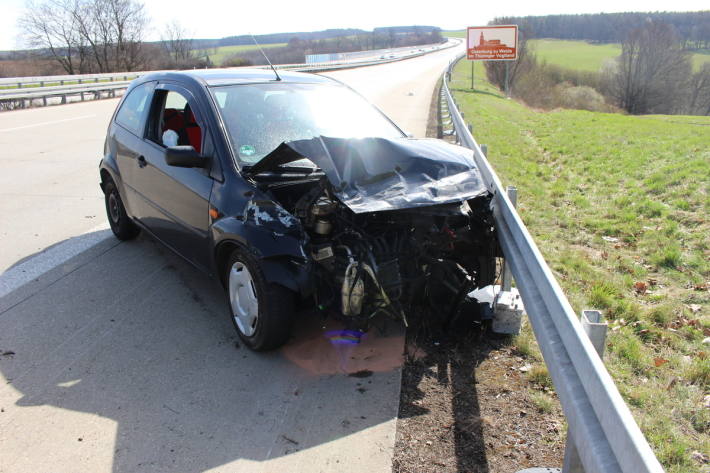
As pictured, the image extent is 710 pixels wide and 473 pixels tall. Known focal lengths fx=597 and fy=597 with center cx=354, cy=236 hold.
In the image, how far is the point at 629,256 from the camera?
6051 millimetres

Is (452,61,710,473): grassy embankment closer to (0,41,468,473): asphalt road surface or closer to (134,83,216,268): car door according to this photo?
(0,41,468,473): asphalt road surface

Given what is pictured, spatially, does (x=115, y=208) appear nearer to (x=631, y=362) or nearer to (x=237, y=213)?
(x=237, y=213)

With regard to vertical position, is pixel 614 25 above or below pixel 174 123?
above

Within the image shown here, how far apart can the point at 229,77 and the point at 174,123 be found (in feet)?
2.20

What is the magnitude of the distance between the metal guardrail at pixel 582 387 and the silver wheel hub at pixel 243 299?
1751 mm

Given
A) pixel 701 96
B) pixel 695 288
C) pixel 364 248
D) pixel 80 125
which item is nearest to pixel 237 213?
pixel 364 248

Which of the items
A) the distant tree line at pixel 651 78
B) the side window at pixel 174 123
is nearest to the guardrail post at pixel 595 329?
the side window at pixel 174 123

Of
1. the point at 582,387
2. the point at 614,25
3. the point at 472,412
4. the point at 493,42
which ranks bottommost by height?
the point at 472,412

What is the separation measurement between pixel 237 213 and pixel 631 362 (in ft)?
9.22

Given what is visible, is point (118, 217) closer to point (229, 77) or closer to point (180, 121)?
point (180, 121)

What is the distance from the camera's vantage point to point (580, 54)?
99.9 meters

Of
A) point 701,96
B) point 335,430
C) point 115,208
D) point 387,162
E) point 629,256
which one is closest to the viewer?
point 335,430

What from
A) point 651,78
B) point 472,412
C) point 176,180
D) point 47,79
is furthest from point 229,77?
point 651,78

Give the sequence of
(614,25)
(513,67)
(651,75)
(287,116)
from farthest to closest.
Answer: (614,25), (651,75), (513,67), (287,116)
